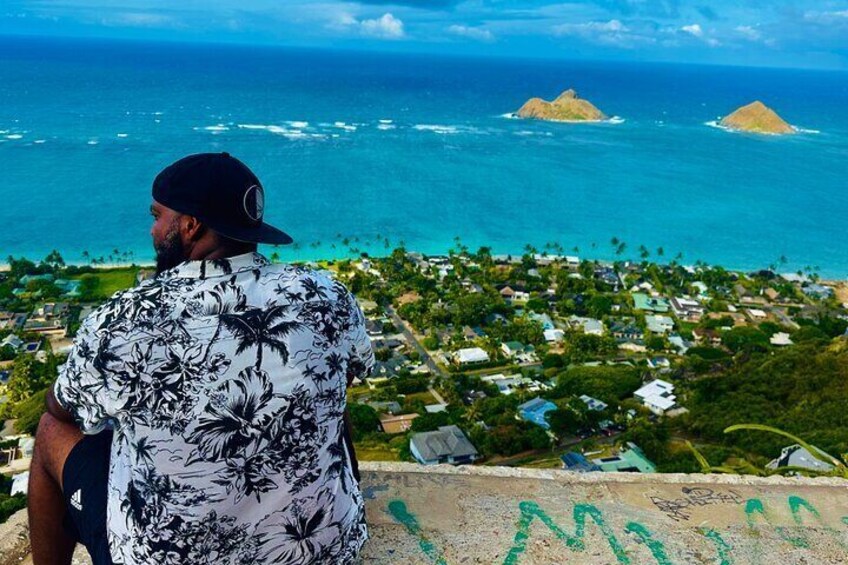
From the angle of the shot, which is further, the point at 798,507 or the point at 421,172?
the point at 421,172

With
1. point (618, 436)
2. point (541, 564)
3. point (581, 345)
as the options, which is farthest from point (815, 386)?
point (541, 564)

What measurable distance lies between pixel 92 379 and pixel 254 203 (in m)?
0.58

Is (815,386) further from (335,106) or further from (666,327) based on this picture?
(335,106)

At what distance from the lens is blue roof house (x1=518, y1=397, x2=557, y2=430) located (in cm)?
1667

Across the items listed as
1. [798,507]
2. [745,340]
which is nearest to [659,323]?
[745,340]

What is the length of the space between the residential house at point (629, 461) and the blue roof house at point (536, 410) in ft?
6.29

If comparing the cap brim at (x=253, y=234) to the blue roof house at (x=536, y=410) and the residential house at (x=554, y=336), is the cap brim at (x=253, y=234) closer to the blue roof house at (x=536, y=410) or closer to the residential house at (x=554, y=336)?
the blue roof house at (x=536, y=410)

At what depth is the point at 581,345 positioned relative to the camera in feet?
74.7

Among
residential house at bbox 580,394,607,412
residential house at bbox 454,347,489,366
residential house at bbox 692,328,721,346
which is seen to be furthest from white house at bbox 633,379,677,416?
residential house at bbox 692,328,721,346

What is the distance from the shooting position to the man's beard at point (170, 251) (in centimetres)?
177

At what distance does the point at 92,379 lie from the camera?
1578mm

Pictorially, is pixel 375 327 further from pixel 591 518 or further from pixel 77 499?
pixel 77 499

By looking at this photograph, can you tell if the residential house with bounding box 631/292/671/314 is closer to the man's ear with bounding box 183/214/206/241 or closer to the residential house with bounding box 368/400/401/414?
the residential house with bounding box 368/400/401/414

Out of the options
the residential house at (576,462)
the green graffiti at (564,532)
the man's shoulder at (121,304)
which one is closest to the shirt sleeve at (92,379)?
the man's shoulder at (121,304)
